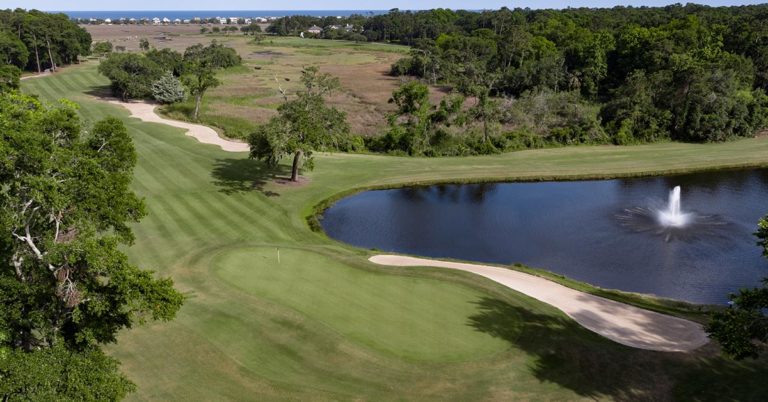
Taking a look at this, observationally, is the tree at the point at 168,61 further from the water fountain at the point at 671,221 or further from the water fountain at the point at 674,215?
the water fountain at the point at 674,215

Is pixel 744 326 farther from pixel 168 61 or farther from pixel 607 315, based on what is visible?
pixel 168 61

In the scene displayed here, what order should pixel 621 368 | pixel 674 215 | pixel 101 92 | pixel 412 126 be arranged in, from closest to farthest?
pixel 621 368, pixel 674 215, pixel 412 126, pixel 101 92

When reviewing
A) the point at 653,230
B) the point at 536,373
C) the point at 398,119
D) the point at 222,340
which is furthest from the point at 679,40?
the point at 222,340

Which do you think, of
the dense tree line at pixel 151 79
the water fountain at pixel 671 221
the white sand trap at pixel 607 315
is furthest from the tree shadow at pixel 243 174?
the water fountain at pixel 671 221

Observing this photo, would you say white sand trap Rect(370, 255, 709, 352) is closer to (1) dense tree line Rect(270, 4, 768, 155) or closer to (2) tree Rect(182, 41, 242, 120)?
(1) dense tree line Rect(270, 4, 768, 155)

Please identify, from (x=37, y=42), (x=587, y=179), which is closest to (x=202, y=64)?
(x=37, y=42)
